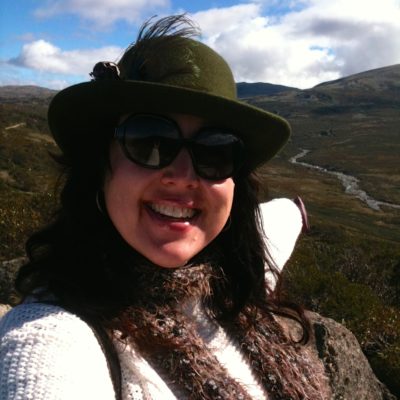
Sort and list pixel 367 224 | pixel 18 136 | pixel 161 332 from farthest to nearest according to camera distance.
Answer: pixel 367 224 → pixel 18 136 → pixel 161 332

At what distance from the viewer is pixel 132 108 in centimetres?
168

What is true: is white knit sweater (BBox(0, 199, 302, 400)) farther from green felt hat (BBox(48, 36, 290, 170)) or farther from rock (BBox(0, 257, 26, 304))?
rock (BBox(0, 257, 26, 304))

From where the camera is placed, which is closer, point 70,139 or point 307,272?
point 70,139

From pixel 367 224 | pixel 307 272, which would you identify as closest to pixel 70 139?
pixel 307 272

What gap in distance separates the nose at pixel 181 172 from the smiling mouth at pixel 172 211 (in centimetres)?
9

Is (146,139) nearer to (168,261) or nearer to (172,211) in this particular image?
(172,211)

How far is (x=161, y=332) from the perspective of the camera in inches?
65.9

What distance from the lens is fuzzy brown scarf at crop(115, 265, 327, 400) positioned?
1.65 m

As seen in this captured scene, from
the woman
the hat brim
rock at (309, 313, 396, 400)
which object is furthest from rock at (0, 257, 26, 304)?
the hat brim

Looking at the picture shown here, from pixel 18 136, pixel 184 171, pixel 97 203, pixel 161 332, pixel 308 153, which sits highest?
pixel 184 171

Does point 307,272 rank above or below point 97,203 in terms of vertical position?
below

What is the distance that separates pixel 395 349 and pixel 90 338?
14.7 feet

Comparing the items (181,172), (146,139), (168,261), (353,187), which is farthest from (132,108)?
(353,187)

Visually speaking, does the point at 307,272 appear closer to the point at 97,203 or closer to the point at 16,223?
the point at 16,223
